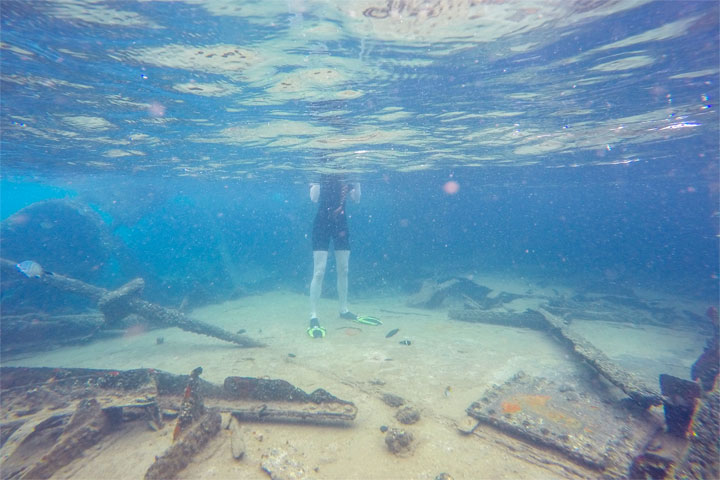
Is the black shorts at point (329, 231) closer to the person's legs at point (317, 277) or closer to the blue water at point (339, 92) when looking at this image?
the person's legs at point (317, 277)

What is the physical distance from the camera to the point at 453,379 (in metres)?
6.73

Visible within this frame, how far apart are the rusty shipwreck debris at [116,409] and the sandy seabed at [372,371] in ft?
0.64

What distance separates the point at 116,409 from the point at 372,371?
4.86 m

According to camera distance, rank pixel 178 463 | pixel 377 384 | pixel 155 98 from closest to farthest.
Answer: pixel 178 463
pixel 377 384
pixel 155 98

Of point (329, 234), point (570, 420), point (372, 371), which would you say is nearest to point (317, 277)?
point (329, 234)

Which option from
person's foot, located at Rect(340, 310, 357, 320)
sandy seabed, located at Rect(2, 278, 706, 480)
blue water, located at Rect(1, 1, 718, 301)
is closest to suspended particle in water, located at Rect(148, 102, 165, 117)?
blue water, located at Rect(1, 1, 718, 301)

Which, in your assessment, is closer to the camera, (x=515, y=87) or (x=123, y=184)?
(x=515, y=87)

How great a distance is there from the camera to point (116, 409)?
491 centimetres

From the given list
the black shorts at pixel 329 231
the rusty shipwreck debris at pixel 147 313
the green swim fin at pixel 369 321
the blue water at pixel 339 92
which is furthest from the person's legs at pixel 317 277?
the blue water at pixel 339 92

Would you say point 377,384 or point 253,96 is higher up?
point 253,96

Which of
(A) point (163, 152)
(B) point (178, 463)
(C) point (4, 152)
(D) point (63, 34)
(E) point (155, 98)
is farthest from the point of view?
(A) point (163, 152)

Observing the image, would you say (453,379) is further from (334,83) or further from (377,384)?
(334,83)

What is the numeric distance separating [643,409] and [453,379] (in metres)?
3.16

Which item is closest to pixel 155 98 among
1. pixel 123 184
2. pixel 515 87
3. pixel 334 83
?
pixel 334 83
